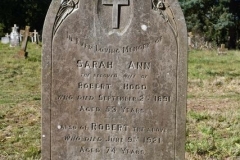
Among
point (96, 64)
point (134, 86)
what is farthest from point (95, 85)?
point (134, 86)

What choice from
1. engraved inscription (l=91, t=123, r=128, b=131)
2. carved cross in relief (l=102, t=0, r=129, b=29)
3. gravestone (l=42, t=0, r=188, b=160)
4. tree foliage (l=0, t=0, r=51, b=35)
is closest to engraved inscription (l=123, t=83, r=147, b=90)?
gravestone (l=42, t=0, r=188, b=160)

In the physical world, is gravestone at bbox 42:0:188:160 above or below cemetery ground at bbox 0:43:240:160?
above

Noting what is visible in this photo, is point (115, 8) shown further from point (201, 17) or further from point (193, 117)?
point (201, 17)

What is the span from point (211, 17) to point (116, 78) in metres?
31.6

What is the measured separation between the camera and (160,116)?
395 centimetres

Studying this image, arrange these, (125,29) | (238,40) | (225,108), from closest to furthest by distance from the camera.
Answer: (125,29), (225,108), (238,40)

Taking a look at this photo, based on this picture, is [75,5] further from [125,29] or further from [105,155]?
[105,155]

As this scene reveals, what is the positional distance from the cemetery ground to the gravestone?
1.17 metres

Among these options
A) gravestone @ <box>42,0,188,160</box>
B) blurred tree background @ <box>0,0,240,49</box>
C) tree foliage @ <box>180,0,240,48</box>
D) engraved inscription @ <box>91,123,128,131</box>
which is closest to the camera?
Result: gravestone @ <box>42,0,188,160</box>

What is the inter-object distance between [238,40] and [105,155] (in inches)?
1445

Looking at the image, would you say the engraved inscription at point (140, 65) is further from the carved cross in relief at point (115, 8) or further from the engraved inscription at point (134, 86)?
the carved cross in relief at point (115, 8)

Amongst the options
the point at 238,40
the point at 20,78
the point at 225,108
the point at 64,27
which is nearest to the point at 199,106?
the point at 225,108

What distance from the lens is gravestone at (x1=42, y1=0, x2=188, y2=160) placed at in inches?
152

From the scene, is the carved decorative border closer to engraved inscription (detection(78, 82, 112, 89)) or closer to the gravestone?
the gravestone
